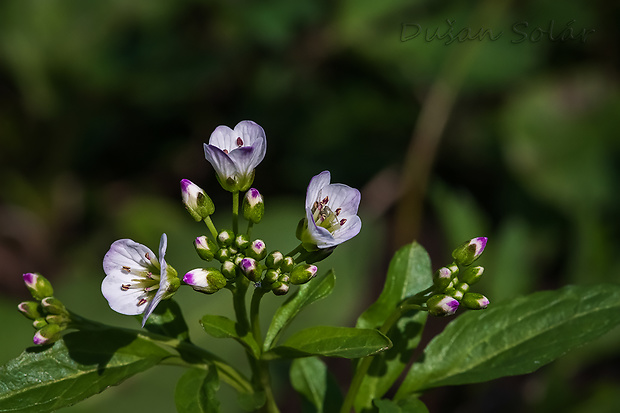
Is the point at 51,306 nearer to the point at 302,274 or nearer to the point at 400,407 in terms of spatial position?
the point at 302,274

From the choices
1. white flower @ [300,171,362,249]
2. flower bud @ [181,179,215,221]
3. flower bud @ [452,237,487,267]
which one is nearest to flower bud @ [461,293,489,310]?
flower bud @ [452,237,487,267]

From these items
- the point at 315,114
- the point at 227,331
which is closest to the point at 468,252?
the point at 227,331

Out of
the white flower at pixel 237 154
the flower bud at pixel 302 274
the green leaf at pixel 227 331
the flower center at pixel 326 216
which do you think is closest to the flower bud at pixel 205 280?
the green leaf at pixel 227 331

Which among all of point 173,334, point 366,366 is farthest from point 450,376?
point 173,334

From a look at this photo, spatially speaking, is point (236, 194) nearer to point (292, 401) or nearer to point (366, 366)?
point (366, 366)

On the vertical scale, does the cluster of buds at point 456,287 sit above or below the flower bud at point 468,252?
below

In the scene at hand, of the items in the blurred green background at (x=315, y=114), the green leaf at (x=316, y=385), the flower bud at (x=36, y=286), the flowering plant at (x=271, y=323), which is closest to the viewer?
the flowering plant at (x=271, y=323)

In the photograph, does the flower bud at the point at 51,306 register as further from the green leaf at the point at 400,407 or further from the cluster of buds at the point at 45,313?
the green leaf at the point at 400,407

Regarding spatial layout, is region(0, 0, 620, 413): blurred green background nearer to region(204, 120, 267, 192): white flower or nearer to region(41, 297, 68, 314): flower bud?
region(204, 120, 267, 192): white flower

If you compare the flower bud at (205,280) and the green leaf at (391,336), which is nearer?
the flower bud at (205,280)
